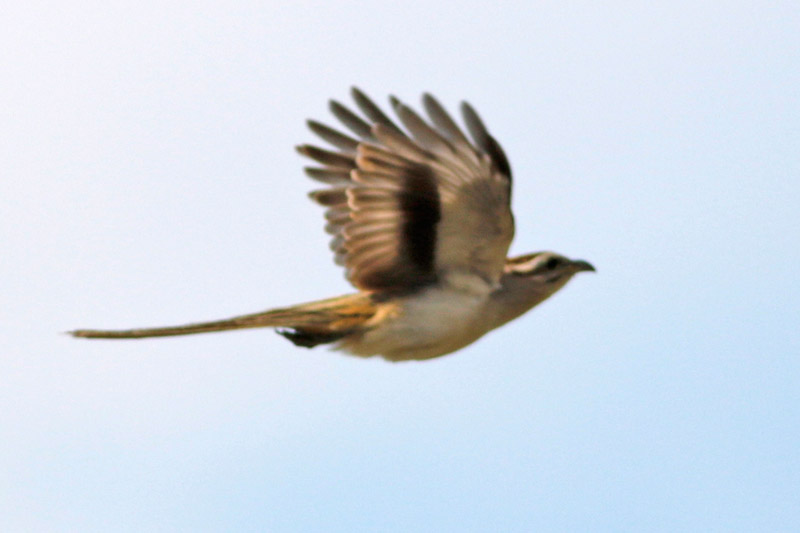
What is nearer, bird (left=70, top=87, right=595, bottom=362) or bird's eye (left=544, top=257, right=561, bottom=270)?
bird (left=70, top=87, right=595, bottom=362)

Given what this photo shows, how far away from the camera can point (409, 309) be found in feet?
27.8

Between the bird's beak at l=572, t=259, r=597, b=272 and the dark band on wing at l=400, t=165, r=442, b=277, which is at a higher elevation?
the dark band on wing at l=400, t=165, r=442, b=277

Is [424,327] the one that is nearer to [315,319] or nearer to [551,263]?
[315,319]

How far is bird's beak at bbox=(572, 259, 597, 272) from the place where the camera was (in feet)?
29.9

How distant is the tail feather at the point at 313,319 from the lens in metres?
8.25

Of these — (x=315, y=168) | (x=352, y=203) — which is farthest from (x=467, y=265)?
(x=315, y=168)

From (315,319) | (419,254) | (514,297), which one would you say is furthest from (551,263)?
(315,319)

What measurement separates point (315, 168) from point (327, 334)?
5.16 ft

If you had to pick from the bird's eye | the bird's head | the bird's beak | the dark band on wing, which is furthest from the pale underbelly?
the bird's beak

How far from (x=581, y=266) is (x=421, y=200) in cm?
157

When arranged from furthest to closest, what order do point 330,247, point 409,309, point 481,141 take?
point 330,247
point 409,309
point 481,141

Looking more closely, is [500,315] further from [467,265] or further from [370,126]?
[370,126]

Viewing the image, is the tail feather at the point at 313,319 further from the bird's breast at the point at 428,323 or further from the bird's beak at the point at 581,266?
the bird's beak at the point at 581,266

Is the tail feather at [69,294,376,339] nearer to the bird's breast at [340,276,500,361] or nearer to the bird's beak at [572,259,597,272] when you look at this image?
the bird's breast at [340,276,500,361]
